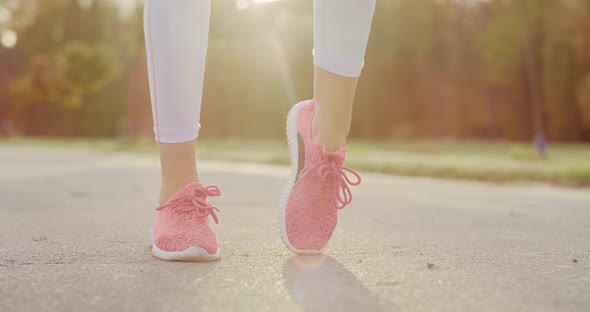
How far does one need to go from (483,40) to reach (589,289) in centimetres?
2442

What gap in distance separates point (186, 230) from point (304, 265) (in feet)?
0.88

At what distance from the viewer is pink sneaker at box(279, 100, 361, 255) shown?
1588mm

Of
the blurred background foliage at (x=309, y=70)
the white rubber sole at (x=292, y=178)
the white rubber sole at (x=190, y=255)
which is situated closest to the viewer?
the white rubber sole at (x=190, y=255)

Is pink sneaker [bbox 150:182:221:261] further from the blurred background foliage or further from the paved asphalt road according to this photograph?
the blurred background foliage

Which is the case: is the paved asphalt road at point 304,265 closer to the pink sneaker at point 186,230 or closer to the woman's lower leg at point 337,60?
the pink sneaker at point 186,230

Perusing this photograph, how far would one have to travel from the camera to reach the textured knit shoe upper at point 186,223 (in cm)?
150

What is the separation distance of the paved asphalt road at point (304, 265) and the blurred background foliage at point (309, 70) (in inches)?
576

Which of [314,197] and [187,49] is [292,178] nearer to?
[314,197]

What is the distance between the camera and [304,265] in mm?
1484

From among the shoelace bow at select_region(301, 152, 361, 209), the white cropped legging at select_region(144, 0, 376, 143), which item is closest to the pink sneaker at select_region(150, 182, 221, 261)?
the white cropped legging at select_region(144, 0, 376, 143)

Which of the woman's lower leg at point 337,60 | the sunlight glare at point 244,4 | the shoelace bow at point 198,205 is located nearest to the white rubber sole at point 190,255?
the shoelace bow at point 198,205

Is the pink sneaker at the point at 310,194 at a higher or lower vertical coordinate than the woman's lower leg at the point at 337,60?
lower

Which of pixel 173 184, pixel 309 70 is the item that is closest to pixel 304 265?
pixel 173 184

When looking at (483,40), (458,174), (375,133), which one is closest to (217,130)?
(375,133)
